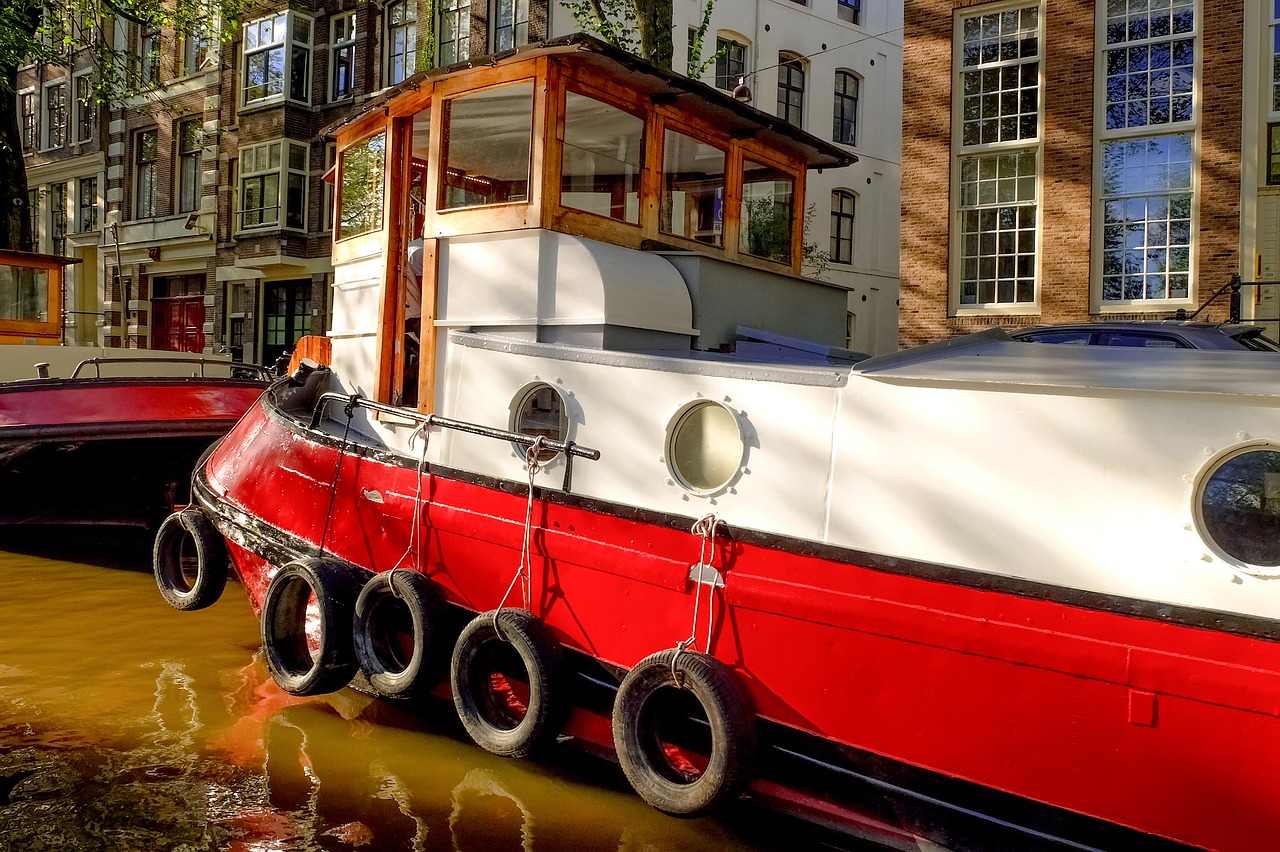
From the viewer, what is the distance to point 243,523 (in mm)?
5562

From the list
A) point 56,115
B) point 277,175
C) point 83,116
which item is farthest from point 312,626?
point 56,115

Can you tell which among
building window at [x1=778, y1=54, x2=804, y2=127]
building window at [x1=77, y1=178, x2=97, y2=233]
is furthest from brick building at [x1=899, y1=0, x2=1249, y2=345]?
building window at [x1=77, y1=178, x2=97, y2=233]

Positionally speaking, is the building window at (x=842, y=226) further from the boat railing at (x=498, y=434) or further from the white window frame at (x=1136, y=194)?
the boat railing at (x=498, y=434)

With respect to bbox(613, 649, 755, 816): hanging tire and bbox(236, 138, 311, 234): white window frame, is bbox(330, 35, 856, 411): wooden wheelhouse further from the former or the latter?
bbox(236, 138, 311, 234): white window frame

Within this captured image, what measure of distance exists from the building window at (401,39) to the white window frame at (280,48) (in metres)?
2.09

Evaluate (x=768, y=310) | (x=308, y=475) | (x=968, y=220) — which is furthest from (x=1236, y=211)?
(x=308, y=475)

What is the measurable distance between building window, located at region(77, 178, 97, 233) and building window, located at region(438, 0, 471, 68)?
512 inches

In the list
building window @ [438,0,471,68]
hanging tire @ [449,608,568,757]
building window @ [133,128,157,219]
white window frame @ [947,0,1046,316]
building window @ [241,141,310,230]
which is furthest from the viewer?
building window @ [133,128,157,219]

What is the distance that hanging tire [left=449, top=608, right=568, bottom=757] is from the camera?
12.6 ft

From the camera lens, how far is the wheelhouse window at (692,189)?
517 centimetres

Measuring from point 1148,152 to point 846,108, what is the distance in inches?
414

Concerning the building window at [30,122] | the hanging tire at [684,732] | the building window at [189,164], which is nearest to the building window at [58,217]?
the building window at [30,122]

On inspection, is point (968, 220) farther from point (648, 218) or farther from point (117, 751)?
point (117, 751)

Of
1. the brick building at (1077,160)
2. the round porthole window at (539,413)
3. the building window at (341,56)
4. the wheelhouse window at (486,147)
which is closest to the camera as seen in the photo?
the round porthole window at (539,413)
